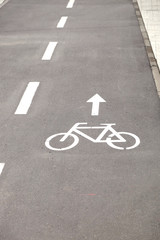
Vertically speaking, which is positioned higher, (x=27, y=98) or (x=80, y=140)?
(x=80, y=140)

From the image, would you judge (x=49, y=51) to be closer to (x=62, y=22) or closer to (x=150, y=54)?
(x=150, y=54)

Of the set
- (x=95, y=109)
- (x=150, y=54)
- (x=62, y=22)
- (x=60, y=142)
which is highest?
(x=60, y=142)

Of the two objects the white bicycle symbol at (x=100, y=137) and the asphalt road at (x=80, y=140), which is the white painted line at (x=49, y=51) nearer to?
the asphalt road at (x=80, y=140)

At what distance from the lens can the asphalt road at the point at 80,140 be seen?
7672 mm

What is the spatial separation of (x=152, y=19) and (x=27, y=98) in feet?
34.6

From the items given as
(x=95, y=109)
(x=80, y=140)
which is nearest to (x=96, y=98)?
(x=95, y=109)

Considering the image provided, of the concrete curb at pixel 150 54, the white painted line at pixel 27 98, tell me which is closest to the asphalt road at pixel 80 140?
the white painted line at pixel 27 98

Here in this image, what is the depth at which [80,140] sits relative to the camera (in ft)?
33.9

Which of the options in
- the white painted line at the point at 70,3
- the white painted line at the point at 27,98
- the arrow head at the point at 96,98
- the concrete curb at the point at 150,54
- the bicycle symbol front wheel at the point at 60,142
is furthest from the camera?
the white painted line at the point at 70,3

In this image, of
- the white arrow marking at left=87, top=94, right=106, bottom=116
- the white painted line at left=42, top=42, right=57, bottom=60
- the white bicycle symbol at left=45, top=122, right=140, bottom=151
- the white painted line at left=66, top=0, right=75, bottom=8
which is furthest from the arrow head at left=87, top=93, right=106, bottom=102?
the white painted line at left=66, top=0, right=75, bottom=8

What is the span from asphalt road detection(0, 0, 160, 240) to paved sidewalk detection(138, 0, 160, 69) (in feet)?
1.60

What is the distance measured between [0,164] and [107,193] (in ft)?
6.87

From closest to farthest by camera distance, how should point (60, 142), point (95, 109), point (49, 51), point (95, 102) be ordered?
point (60, 142)
point (95, 109)
point (95, 102)
point (49, 51)

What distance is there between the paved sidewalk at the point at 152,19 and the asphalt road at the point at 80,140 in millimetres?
488
